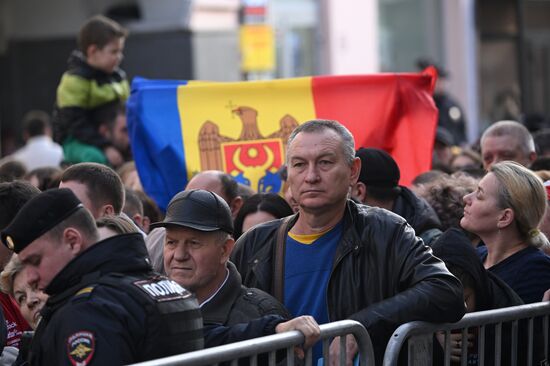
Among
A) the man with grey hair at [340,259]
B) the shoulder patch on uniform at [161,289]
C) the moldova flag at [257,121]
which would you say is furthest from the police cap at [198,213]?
the moldova flag at [257,121]

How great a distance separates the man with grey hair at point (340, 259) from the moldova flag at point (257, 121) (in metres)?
2.82

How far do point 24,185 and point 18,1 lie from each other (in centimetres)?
1165

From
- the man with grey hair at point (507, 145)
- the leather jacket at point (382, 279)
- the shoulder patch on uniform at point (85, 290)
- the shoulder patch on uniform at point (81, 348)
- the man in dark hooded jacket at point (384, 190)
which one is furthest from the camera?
the man with grey hair at point (507, 145)

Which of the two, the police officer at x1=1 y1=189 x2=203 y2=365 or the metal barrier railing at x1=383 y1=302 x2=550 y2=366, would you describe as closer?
the police officer at x1=1 y1=189 x2=203 y2=365

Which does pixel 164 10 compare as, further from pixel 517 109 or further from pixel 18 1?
pixel 517 109

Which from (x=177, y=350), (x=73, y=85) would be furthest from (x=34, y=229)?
(x=73, y=85)

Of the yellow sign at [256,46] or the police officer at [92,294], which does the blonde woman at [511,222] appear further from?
the yellow sign at [256,46]

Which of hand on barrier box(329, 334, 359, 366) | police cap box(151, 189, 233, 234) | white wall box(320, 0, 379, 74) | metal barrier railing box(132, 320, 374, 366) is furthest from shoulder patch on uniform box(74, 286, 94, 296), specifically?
white wall box(320, 0, 379, 74)

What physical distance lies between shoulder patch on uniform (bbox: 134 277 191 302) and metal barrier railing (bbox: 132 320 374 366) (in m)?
0.22

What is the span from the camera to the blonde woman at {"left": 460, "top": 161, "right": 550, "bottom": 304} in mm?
5758

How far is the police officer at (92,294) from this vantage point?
395 cm

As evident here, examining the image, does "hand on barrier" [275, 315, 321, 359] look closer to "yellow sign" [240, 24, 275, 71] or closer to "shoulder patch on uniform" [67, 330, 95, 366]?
"shoulder patch on uniform" [67, 330, 95, 366]

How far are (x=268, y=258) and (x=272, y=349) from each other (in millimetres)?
887

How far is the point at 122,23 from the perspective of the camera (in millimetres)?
15438
